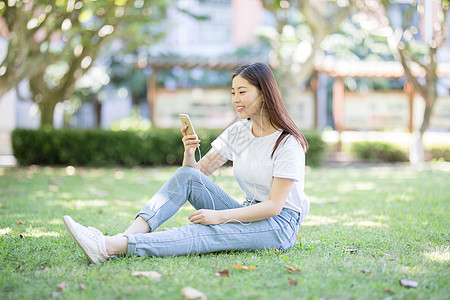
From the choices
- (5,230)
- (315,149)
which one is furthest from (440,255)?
(315,149)

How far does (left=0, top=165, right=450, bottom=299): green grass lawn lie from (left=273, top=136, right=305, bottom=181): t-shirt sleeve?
0.54 m

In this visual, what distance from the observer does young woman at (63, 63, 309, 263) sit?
294 centimetres

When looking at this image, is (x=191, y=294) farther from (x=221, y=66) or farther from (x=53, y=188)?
(x=221, y=66)

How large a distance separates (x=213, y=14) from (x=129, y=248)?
67.5ft

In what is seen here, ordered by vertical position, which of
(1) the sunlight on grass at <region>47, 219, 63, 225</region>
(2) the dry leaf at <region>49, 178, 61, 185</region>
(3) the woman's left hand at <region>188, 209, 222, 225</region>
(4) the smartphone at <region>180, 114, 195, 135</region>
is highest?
(4) the smartphone at <region>180, 114, 195, 135</region>

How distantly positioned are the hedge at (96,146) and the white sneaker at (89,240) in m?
8.19

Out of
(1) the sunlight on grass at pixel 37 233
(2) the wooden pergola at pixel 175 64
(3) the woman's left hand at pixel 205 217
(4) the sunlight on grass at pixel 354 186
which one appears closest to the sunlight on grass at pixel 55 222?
(1) the sunlight on grass at pixel 37 233

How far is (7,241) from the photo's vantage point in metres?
3.56

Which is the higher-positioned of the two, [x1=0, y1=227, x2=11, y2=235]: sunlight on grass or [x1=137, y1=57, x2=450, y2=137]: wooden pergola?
[x1=137, y1=57, x2=450, y2=137]: wooden pergola

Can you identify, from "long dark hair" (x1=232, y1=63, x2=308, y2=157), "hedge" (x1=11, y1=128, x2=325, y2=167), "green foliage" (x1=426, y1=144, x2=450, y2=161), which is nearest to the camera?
"long dark hair" (x1=232, y1=63, x2=308, y2=157)

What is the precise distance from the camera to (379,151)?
13328mm

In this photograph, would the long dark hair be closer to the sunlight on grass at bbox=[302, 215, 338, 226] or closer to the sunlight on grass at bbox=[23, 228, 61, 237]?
the sunlight on grass at bbox=[302, 215, 338, 226]

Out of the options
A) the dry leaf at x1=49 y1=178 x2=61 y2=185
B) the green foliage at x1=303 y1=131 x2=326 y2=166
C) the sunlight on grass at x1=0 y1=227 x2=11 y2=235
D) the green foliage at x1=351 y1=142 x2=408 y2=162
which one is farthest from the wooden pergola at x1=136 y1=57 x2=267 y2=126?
the sunlight on grass at x1=0 y1=227 x2=11 y2=235

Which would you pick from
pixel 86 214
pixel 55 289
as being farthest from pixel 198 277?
pixel 86 214
